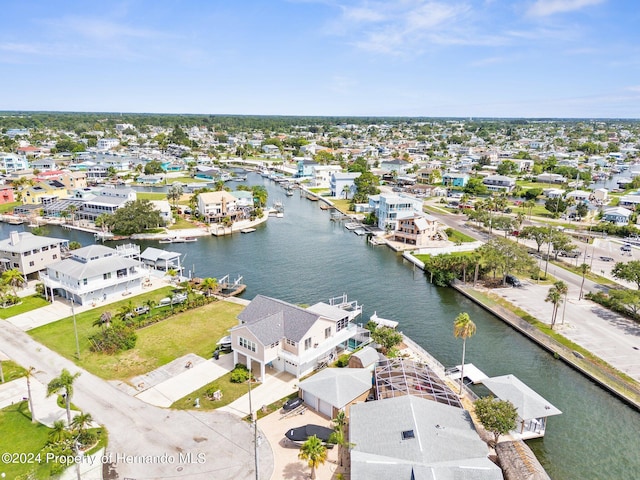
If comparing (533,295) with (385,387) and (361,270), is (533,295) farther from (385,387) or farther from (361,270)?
(385,387)

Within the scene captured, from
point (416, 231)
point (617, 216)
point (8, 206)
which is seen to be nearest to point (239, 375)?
point (416, 231)

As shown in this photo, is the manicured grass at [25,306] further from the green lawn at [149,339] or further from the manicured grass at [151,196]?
the manicured grass at [151,196]

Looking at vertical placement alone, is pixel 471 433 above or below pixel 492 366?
above

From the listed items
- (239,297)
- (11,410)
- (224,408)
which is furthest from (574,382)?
(11,410)

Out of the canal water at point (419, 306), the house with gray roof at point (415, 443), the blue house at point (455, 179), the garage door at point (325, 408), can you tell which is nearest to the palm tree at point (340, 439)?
the house with gray roof at point (415, 443)

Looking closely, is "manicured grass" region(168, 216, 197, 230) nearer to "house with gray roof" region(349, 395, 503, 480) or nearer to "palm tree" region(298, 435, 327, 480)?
"house with gray roof" region(349, 395, 503, 480)

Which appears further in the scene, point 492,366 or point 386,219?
point 386,219
